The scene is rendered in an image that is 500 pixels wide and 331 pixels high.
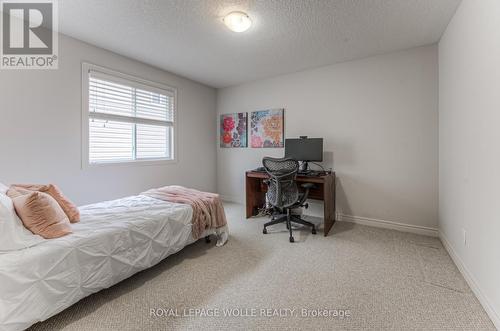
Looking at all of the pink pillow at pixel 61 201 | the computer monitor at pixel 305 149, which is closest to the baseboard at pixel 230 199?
the computer monitor at pixel 305 149

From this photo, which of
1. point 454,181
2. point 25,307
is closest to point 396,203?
point 454,181

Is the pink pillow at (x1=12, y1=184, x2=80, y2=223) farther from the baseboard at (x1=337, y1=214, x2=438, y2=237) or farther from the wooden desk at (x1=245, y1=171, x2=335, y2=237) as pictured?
the baseboard at (x1=337, y1=214, x2=438, y2=237)

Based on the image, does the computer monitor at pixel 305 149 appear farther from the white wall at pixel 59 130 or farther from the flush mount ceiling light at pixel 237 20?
the white wall at pixel 59 130

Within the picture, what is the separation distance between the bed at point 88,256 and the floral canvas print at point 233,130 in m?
2.43

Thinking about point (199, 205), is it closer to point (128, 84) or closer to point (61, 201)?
point (61, 201)

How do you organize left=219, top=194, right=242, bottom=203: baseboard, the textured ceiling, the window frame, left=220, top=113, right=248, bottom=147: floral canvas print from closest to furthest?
1. the textured ceiling
2. the window frame
3. left=220, top=113, right=248, bottom=147: floral canvas print
4. left=219, top=194, right=242, bottom=203: baseboard

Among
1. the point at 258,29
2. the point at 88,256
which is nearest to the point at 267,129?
the point at 258,29

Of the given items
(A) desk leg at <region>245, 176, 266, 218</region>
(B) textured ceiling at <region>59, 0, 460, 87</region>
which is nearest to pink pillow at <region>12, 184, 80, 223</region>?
(B) textured ceiling at <region>59, 0, 460, 87</region>

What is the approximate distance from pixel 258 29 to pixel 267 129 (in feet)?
6.29

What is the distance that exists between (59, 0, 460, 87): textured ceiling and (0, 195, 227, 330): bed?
1917mm

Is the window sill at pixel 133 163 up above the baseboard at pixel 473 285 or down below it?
above

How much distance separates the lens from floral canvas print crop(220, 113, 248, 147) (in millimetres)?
4551

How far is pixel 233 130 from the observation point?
185 inches

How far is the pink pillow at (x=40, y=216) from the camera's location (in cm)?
151
